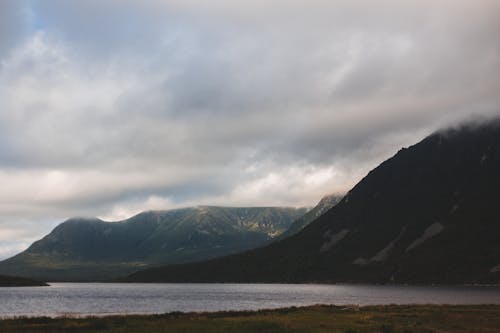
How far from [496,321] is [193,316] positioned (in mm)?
49258

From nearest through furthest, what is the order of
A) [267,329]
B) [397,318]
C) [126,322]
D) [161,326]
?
1. [267,329]
2. [161,326]
3. [126,322]
4. [397,318]

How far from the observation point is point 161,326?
81.4m

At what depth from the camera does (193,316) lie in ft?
331

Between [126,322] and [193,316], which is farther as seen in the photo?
[193,316]

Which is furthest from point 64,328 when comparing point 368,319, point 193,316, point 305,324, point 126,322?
point 368,319

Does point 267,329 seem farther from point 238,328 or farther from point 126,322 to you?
point 126,322

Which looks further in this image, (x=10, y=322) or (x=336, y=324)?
(x=10, y=322)

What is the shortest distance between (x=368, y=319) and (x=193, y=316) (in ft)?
96.8

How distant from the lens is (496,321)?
92562 mm

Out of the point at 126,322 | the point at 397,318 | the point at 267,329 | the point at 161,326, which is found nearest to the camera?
the point at 267,329

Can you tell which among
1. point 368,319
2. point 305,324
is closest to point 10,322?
point 305,324

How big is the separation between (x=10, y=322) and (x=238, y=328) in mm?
39344

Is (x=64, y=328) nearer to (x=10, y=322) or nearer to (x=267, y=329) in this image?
(x=10, y=322)

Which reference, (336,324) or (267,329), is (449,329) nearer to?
(336,324)
